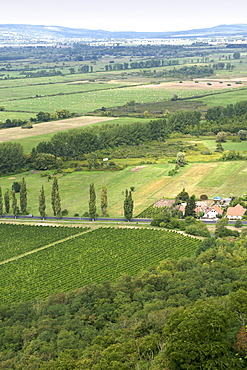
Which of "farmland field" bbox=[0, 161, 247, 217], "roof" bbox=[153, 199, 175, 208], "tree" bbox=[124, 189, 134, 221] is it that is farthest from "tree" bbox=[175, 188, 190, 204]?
"tree" bbox=[124, 189, 134, 221]

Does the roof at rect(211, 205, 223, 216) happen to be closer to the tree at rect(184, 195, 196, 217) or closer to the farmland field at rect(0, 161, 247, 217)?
the tree at rect(184, 195, 196, 217)

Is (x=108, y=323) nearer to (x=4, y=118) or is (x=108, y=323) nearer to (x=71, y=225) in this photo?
(x=71, y=225)

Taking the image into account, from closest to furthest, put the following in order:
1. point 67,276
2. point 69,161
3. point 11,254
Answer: point 67,276, point 11,254, point 69,161

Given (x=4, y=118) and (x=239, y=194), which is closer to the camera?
(x=239, y=194)

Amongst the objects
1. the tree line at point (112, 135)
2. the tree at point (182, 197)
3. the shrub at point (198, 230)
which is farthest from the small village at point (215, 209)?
the tree line at point (112, 135)

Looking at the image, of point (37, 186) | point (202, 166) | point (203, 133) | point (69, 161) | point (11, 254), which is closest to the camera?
point (11, 254)

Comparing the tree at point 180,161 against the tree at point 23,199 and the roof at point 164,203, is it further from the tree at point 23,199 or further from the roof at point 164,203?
the tree at point 23,199

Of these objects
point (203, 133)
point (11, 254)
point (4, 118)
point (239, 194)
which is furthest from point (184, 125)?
point (11, 254)
